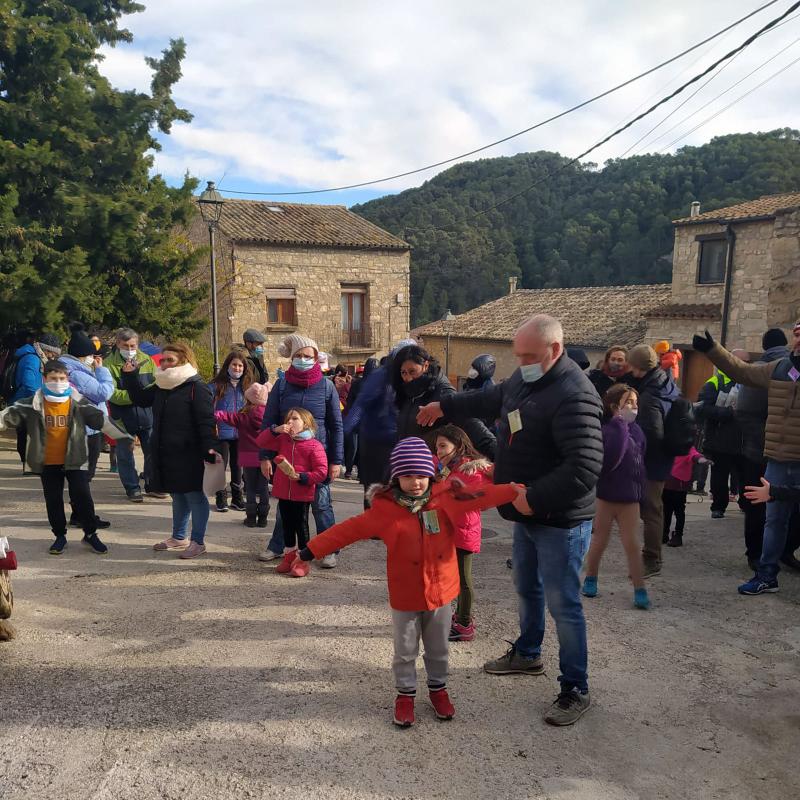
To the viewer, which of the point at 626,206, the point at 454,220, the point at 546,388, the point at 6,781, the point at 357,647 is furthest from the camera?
the point at 454,220

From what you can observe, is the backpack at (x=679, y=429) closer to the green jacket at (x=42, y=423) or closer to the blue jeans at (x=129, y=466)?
the green jacket at (x=42, y=423)

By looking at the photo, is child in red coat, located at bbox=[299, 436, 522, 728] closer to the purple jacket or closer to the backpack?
the purple jacket

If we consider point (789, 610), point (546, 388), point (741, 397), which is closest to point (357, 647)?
point (546, 388)

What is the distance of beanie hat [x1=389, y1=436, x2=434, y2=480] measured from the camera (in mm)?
3037

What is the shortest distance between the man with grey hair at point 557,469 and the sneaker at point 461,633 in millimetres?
800

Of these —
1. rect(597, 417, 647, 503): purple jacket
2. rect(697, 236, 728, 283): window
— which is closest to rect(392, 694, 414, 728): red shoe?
rect(597, 417, 647, 503): purple jacket

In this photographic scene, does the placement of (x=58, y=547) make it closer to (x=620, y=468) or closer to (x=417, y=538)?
(x=417, y=538)

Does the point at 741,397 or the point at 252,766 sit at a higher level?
the point at 741,397

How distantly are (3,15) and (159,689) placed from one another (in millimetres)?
12979

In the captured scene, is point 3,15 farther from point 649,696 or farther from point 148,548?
point 649,696

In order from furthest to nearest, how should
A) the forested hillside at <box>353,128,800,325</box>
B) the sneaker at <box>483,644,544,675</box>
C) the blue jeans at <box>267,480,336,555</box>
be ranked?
the forested hillside at <box>353,128,800,325</box>
the blue jeans at <box>267,480,336,555</box>
the sneaker at <box>483,644,544,675</box>

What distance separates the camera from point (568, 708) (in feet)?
9.97

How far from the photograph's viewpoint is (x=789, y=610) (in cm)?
438

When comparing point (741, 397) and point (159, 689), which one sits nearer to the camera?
point (159, 689)
